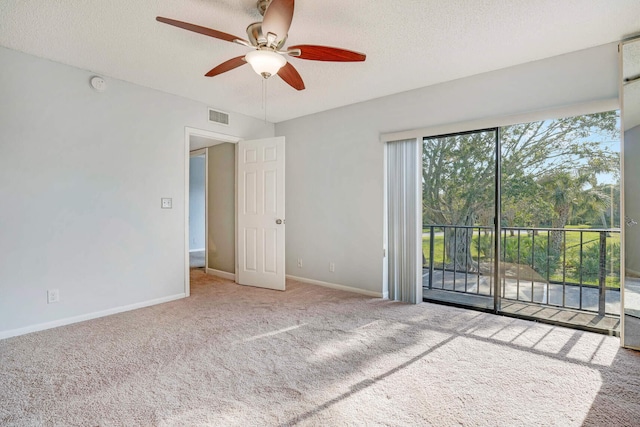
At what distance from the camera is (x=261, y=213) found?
4359mm

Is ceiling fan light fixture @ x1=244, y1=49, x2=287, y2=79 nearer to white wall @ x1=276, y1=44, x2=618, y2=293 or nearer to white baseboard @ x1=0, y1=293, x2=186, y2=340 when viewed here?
white wall @ x1=276, y1=44, x2=618, y2=293

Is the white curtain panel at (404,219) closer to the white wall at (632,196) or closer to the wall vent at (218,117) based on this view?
the white wall at (632,196)

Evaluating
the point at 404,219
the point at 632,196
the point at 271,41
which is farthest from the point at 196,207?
the point at 632,196

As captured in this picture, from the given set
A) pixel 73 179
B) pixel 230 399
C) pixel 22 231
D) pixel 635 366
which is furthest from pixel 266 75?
pixel 635 366

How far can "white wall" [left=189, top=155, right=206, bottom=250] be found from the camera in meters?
7.86

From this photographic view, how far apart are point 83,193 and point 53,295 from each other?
99 centimetres

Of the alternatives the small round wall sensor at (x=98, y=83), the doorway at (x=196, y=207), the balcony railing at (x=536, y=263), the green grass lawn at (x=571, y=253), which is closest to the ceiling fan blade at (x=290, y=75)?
the small round wall sensor at (x=98, y=83)

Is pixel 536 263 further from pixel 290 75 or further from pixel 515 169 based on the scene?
pixel 290 75

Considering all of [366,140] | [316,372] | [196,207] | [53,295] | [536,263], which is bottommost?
[316,372]

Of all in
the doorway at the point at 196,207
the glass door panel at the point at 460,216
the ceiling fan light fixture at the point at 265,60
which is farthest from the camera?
the doorway at the point at 196,207

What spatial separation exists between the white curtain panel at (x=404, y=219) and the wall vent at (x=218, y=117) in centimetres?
227

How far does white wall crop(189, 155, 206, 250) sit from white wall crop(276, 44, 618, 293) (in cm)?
383

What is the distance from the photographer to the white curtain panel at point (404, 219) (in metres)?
3.66

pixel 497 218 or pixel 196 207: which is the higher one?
pixel 196 207
